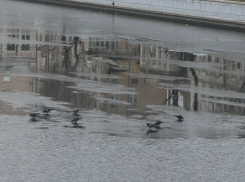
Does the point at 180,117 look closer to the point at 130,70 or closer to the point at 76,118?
the point at 76,118

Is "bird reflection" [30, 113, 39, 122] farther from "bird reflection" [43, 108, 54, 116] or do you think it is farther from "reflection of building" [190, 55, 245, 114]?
"reflection of building" [190, 55, 245, 114]

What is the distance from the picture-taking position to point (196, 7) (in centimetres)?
4250

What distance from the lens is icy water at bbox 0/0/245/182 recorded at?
1328 cm

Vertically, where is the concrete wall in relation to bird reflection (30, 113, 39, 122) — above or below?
above

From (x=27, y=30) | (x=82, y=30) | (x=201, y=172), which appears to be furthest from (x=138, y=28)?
(x=201, y=172)

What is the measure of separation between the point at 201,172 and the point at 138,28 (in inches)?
1062

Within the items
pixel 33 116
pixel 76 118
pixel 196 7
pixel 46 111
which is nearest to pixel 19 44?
pixel 46 111

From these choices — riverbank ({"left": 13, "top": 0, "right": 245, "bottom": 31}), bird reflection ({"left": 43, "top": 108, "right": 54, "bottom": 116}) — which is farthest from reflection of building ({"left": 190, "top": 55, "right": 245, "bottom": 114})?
riverbank ({"left": 13, "top": 0, "right": 245, "bottom": 31})

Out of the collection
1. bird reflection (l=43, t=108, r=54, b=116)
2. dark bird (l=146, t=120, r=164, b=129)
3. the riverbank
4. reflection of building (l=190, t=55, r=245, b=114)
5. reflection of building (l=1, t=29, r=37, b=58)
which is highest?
the riverbank

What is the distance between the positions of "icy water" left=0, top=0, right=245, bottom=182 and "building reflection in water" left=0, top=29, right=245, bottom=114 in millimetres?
35

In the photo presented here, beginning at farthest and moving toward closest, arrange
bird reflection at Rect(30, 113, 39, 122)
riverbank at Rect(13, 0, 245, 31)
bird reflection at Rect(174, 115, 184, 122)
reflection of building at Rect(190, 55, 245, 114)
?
1. riverbank at Rect(13, 0, 245, 31)
2. reflection of building at Rect(190, 55, 245, 114)
3. bird reflection at Rect(174, 115, 184, 122)
4. bird reflection at Rect(30, 113, 39, 122)

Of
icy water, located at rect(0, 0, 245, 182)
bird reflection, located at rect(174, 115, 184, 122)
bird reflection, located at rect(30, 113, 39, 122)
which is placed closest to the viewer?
icy water, located at rect(0, 0, 245, 182)

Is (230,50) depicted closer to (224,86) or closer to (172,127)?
(224,86)

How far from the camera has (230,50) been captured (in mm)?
30562
